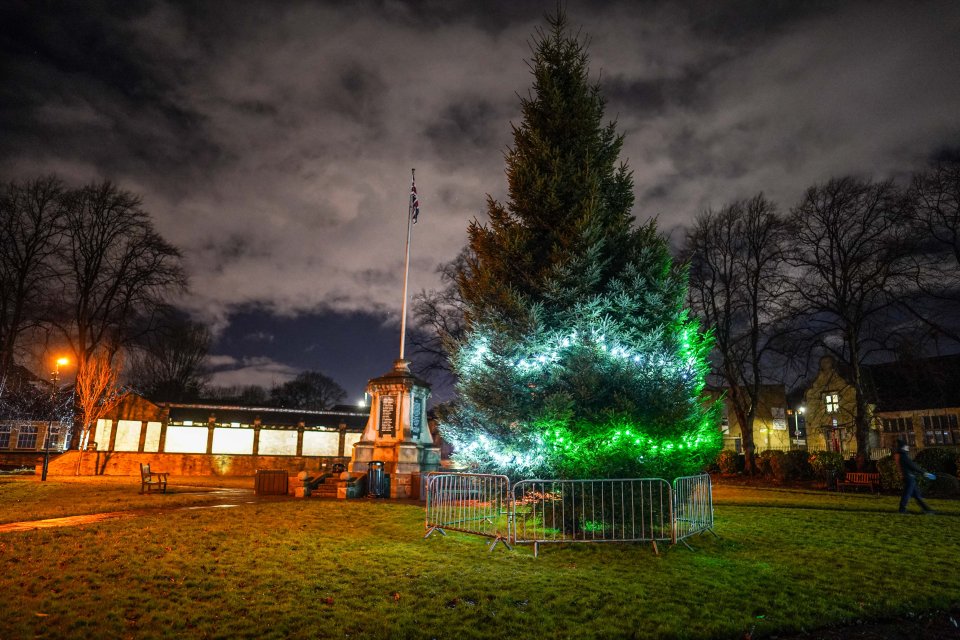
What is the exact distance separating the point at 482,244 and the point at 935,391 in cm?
3822

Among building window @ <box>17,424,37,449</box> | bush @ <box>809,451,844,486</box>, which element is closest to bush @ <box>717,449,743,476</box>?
bush @ <box>809,451,844,486</box>

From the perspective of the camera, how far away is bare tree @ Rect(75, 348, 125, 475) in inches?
1206

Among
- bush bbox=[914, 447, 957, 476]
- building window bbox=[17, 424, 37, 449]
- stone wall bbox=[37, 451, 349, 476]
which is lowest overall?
stone wall bbox=[37, 451, 349, 476]

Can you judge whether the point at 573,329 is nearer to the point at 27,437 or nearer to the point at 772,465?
the point at 772,465

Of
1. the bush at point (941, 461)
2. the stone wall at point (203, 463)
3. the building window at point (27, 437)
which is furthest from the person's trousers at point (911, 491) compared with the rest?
the building window at point (27, 437)

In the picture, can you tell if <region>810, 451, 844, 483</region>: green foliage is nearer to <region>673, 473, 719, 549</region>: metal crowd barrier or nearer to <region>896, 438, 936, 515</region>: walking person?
<region>896, 438, 936, 515</region>: walking person

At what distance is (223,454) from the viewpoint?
113 ft

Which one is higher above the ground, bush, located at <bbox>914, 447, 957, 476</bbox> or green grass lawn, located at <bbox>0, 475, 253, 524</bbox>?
bush, located at <bbox>914, 447, 957, 476</bbox>

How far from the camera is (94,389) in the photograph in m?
30.9

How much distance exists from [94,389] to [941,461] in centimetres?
4021

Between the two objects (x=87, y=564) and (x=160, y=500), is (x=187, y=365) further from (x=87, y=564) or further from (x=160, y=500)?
(x=87, y=564)

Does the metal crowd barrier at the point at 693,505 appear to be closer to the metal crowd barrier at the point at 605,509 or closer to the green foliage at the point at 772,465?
the metal crowd barrier at the point at 605,509

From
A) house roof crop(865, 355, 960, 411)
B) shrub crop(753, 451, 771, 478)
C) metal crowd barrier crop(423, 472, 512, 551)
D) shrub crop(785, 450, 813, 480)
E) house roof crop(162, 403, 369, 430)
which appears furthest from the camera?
house roof crop(162, 403, 369, 430)

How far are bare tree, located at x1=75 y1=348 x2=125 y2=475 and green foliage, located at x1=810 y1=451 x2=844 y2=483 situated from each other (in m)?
36.8
